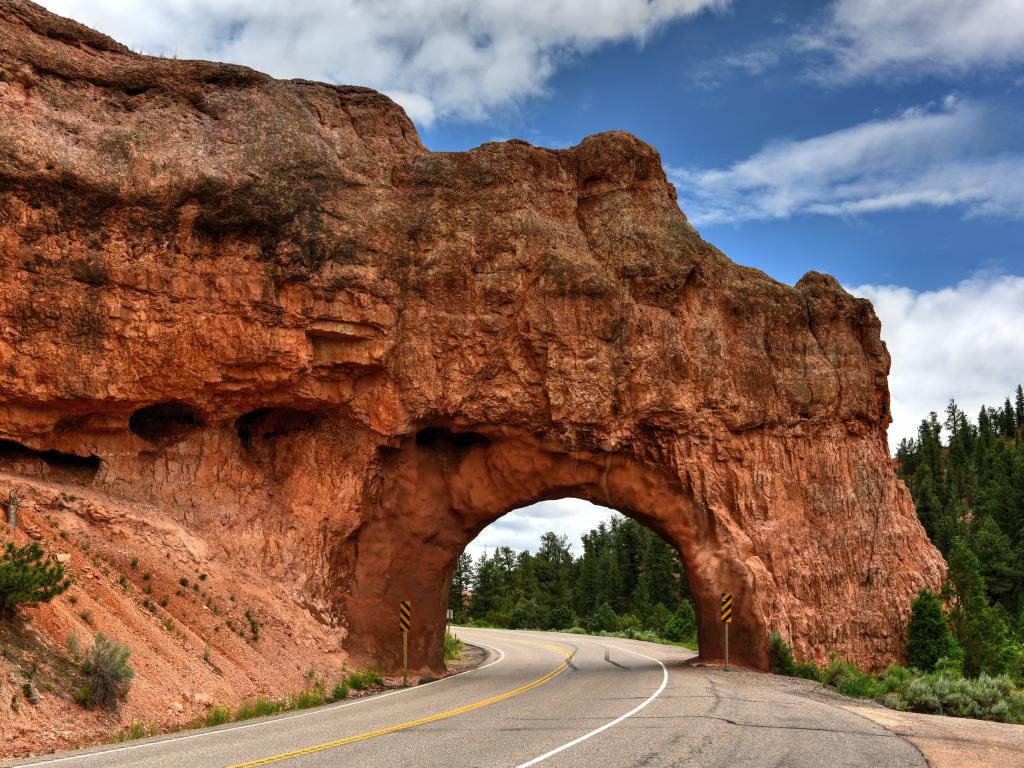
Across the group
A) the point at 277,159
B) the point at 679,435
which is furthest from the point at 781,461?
the point at 277,159

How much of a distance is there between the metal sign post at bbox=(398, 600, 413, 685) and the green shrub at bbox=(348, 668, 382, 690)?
875 millimetres

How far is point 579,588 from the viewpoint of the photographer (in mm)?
80688

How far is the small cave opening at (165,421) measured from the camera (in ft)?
76.6

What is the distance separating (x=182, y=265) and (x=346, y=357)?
478 cm

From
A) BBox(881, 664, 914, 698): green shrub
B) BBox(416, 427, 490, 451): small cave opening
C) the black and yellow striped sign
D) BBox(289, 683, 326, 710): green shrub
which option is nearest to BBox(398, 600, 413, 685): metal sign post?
the black and yellow striped sign

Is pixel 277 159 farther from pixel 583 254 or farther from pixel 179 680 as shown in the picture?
pixel 179 680

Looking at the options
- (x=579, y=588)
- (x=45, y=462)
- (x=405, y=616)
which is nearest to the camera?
(x=45, y=462)

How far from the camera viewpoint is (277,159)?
23453 mm

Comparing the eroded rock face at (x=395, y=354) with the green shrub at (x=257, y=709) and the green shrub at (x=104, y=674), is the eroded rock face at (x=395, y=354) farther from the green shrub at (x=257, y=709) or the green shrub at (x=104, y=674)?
the green shrub at (x=104, y=674)

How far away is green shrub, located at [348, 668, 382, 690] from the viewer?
20328 millimetres

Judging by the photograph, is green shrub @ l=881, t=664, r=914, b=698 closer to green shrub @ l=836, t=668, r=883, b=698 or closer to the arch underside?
green shrub @ l=836, t=668, r=883, b=698

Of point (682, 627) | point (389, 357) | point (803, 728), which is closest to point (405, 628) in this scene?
point (389, 357)

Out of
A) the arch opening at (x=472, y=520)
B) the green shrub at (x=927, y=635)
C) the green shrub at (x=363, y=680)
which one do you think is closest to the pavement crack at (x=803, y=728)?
the green shrub at (x=363, y=680)

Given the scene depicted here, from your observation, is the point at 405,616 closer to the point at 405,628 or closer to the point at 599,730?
the point at 405,628
